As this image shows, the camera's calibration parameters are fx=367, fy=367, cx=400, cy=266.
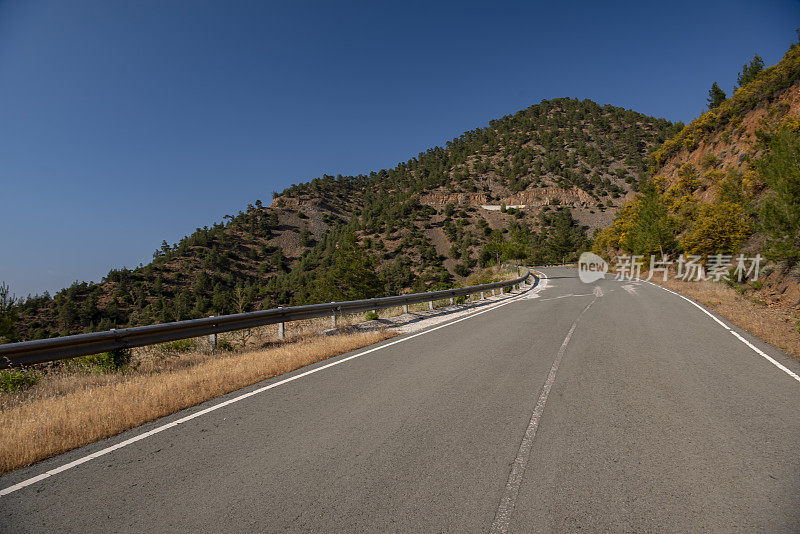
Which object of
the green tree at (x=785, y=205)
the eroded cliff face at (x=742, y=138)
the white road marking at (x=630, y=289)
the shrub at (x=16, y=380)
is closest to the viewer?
the shrub at (x=16, y=380)

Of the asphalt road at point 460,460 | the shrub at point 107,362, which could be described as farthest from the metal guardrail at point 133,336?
the asphalt road at point 460,460

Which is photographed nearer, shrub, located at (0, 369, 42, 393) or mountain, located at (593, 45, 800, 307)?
shrub, located at (0, 369, 42, 393)

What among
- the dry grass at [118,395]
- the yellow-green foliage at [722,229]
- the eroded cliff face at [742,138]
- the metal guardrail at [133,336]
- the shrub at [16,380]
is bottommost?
the dry grass at [118,395]

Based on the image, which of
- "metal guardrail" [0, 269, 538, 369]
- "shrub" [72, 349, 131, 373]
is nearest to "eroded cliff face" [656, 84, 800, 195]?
"metal guardrail" [0, 269, 538, 369]

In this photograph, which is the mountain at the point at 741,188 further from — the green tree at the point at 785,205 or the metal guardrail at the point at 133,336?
the metal guardrail at the point at 133,336

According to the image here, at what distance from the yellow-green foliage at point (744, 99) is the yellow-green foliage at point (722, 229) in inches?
750

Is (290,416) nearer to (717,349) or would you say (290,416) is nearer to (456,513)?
(456,513)

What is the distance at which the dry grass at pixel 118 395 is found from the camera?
155 inches

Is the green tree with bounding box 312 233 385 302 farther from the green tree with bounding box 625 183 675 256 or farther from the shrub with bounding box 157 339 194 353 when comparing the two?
the shrub with bounding box 157 339 194 353

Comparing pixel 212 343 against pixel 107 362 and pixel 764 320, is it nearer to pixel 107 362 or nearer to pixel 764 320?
pixel 107 362

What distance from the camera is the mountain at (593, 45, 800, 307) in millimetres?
18750

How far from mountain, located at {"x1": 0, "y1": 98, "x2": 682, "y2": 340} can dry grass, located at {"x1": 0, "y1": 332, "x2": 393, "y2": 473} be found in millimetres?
50475

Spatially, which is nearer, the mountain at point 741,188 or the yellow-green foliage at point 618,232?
the mountain at point 741,188

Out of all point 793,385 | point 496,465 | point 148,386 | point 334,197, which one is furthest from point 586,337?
→ point 334,197
